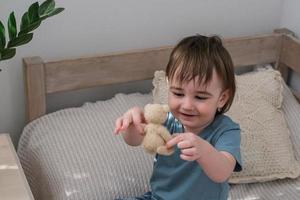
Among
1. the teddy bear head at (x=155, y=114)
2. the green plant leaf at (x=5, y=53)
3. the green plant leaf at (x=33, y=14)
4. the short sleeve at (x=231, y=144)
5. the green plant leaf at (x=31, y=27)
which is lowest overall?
the short sleeve at (x=231, y=144)

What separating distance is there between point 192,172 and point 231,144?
132 millimetres

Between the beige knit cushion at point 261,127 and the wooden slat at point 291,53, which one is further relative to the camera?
the wooden slat at point 291,53

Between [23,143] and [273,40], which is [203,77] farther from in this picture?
[273,40]

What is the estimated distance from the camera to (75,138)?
1540 mm

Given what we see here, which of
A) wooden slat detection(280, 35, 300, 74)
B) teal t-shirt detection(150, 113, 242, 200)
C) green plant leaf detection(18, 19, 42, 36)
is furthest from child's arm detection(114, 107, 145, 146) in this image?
wooden slat detection(280, 35, 300, 74)

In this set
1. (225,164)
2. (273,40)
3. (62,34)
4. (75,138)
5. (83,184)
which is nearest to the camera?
(225,164)

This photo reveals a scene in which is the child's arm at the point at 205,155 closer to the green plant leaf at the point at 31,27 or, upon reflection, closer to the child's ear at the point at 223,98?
the child's ear at the point at 223,98

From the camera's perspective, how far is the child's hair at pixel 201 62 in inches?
43.1

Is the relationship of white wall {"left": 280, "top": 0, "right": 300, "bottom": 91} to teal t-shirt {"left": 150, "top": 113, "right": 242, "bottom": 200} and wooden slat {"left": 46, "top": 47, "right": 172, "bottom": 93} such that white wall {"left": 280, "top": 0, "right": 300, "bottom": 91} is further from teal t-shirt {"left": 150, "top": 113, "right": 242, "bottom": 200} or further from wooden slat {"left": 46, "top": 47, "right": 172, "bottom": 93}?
teal t-shirt {"left": 150, "top": 113, "right": 242, "bottom": 200}

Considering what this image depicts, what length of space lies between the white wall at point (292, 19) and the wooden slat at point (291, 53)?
0.07 meters

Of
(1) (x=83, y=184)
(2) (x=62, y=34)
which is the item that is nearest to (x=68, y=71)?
(2) (x=62, y=34)

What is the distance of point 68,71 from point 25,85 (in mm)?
135

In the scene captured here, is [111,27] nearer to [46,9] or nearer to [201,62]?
[46,9]

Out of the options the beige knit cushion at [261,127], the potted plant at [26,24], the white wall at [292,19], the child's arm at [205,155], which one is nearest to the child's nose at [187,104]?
the child's arm at [205,155]
